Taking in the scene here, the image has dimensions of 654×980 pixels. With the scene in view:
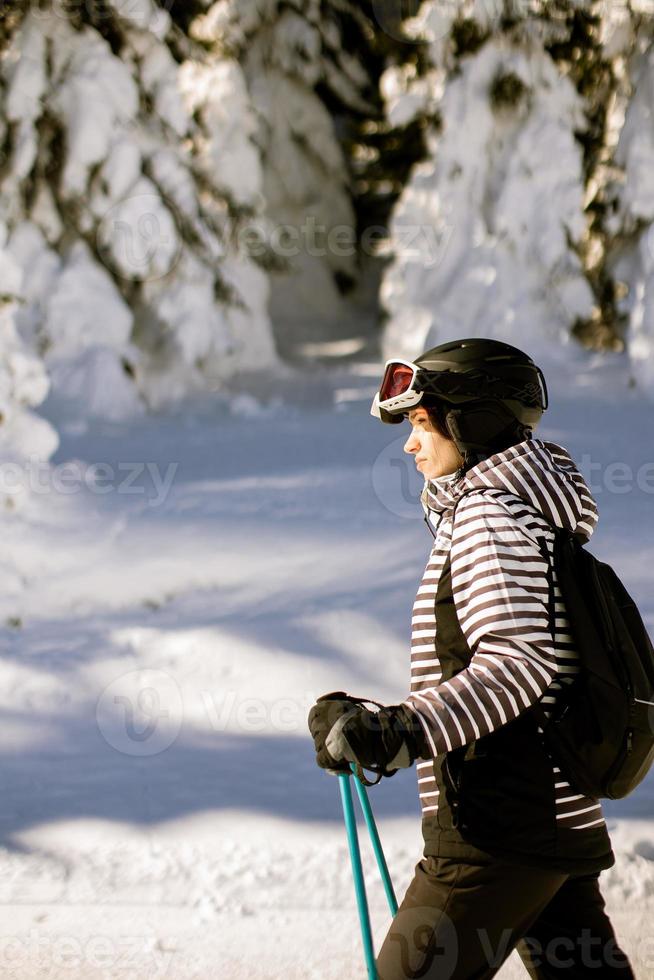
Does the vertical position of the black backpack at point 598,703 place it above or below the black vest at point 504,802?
above

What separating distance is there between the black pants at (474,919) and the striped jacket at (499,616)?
0.26ft

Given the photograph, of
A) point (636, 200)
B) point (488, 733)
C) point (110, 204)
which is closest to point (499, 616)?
point (488, 733)

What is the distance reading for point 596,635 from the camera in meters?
1.54

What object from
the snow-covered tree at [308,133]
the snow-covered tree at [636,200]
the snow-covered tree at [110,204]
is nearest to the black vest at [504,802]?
the snow-covered tree at [110,204]

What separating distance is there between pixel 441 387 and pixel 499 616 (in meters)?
0.39

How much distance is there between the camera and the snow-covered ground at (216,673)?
3004 millimetres

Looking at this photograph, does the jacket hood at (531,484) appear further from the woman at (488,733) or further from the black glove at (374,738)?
the black glove at (374,738)

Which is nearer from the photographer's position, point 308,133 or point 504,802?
point 504,802

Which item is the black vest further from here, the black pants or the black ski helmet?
the black ski helmet

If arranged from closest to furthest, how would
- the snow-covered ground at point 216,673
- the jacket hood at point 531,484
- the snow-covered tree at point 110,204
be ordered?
1. the jacket hood at point 531,484
2. the snow-covered ground at point 216,673
3. the snow-covered tree at point 110,204

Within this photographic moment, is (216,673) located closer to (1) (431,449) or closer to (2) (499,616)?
(1) (431,449)

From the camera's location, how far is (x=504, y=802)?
154cm

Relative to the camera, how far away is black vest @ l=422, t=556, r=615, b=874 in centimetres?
154

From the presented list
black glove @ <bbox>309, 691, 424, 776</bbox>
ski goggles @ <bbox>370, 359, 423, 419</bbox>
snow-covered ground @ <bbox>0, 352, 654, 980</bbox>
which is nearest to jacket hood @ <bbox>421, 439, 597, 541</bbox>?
ski goggles @ <bbox>370, 359, 423, 419</bbox>
